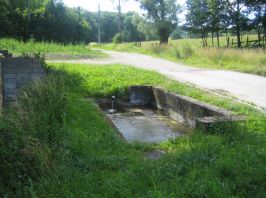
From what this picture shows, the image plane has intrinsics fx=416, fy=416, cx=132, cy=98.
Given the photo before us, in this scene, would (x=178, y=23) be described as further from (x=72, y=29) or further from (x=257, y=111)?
(x=257, y=111)

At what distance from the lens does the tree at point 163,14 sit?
152 ft

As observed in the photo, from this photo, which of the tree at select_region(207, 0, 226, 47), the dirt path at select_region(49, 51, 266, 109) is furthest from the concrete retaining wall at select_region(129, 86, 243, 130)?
the tree at select_region(207, 0, 226, 47)

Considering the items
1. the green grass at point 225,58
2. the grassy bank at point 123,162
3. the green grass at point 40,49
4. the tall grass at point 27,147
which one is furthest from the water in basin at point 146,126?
the green grass at point 40,49

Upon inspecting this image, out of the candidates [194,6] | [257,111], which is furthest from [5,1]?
Result: [257,111]

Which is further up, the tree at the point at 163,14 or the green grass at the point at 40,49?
the tree at the point at 163,14

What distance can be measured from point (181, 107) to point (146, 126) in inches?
40.8

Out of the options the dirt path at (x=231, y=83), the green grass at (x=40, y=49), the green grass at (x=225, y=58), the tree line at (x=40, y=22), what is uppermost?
the tree line at (x=40, y=22)

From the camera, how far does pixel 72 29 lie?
39.1 metres

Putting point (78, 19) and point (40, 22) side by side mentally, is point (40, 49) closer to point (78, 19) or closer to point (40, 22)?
point (40, 22)

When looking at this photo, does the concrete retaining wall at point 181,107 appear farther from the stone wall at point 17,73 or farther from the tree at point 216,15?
the tree at point 216,15

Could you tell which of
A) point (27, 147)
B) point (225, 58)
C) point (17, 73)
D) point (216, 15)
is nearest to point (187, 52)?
point (225, 58)

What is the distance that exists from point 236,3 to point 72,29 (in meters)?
15.0

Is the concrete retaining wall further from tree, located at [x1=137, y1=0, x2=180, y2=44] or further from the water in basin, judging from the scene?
tree, located at [x1=137, y1=0, x2=180, y2=44]

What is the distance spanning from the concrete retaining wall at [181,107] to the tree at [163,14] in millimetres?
33447
